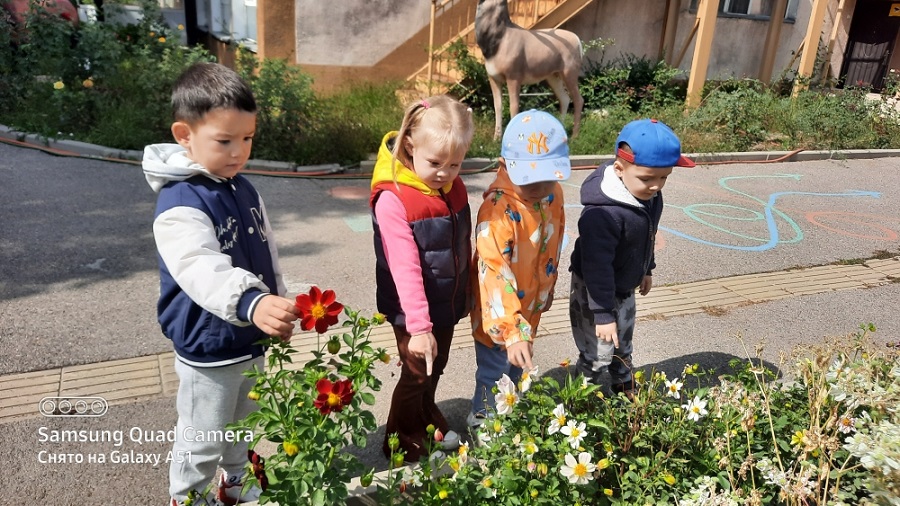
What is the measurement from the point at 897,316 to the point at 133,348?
5232mm

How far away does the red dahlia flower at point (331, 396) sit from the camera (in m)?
1.70

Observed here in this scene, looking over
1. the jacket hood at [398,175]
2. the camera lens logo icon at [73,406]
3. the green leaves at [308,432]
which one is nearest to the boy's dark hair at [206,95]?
the jacket hood at [398,175]

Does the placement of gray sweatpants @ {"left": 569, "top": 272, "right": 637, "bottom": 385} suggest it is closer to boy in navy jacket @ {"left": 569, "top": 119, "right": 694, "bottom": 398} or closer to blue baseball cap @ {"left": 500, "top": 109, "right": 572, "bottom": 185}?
boy in navy jacket @ {"left": 569, "top": 119, "right": 694, "bottom": 398}

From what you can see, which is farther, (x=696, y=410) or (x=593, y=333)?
(x=593, y=333)

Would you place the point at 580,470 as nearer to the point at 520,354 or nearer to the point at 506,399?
the point at 506,399

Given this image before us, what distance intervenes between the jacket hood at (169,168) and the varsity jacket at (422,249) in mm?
647

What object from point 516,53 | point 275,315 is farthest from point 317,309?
point 516,53

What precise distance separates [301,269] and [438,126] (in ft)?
9.82

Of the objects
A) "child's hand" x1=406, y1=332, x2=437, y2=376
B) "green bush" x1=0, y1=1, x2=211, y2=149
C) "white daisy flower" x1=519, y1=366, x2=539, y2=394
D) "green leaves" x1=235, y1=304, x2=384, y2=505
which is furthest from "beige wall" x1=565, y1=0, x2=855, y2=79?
"green leaves" x1=235, y1=304, x2=384, y2=505

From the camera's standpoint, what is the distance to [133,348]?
148 inches

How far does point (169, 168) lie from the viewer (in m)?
2.02

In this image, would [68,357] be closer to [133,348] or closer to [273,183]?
[133,348]

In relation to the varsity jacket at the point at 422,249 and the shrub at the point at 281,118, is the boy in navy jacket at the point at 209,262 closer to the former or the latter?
the varsity jacket at the point at 422,249

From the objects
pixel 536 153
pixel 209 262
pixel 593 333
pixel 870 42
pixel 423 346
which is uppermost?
pixel 870 42
